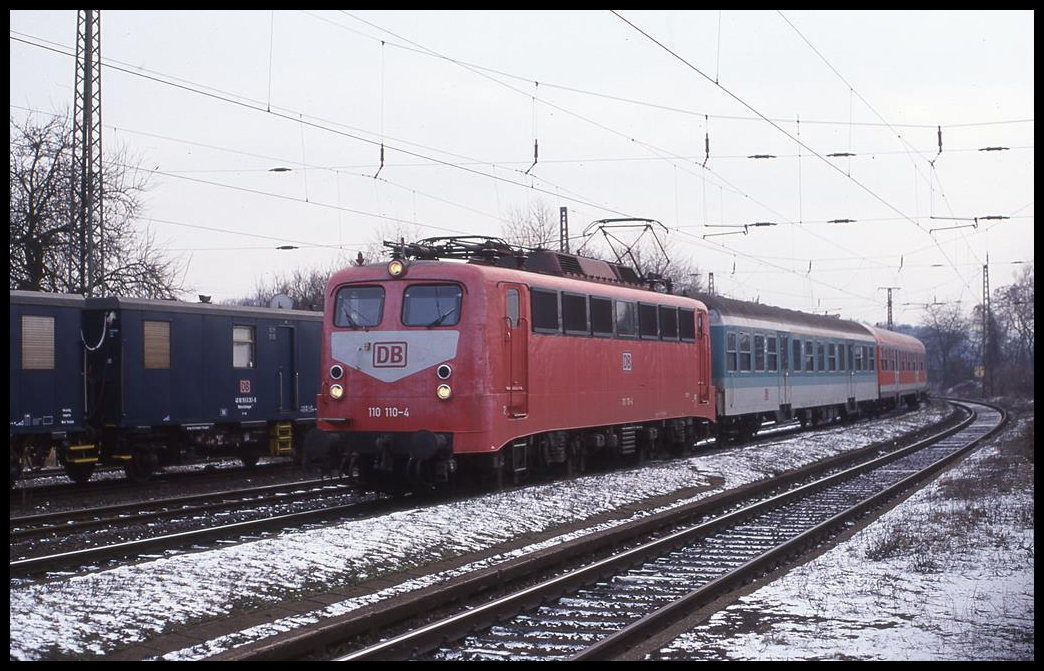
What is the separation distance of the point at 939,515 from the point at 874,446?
1417 cm

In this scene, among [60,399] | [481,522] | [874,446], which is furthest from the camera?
[874,446]

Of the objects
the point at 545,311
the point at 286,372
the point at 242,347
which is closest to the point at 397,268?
the point at 545,311

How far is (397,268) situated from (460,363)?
5.57 feet

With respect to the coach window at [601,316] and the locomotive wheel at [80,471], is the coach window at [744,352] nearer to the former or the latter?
the coach window at [601,316]

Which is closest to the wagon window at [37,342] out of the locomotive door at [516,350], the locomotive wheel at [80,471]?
the locomotive wheel at [80,471]

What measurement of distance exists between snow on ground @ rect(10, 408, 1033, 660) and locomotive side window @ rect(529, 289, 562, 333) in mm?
2401

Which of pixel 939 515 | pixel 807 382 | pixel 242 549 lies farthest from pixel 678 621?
pixel 807 382

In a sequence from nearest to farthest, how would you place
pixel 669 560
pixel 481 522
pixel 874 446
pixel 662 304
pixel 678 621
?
pixel 678 621, pixel 669 560, pixel 481 522, pixel 662 304, pixel 874 446

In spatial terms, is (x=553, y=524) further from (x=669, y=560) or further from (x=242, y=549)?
(x=242, y=549)

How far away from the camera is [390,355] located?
1638 centimetres

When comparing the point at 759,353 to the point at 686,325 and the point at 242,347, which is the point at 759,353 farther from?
the point at 242,347

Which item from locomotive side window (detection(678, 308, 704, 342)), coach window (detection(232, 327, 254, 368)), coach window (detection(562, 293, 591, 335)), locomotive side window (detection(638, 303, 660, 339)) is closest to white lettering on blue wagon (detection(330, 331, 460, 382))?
coach window (detection(562, 293, 591, 335))

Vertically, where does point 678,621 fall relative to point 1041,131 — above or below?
below

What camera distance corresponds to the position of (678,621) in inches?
365
